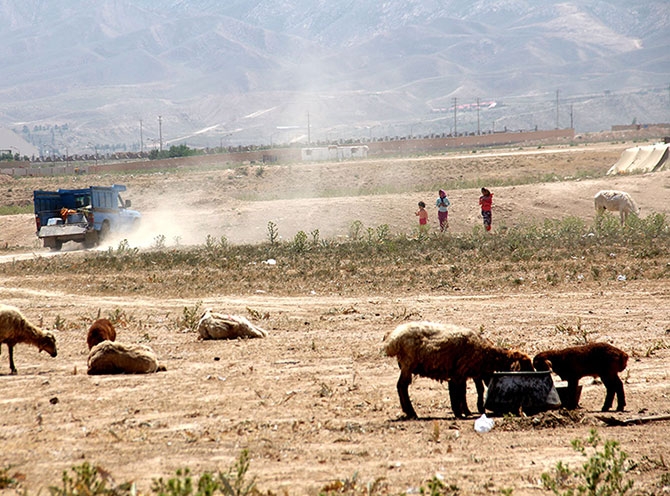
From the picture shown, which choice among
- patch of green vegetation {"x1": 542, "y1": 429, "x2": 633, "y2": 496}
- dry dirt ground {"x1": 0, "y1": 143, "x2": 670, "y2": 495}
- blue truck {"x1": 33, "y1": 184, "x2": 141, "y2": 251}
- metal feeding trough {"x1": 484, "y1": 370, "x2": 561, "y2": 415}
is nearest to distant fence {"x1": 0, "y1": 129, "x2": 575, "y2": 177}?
blue truck {"x1": 33, "y1": 184, "x2": 141, "y2": 251}

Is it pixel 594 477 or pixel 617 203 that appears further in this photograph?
pixel 617 203

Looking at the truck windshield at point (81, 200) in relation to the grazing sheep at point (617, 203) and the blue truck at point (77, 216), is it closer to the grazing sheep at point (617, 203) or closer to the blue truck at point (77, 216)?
the blue truck at point (77, 216)

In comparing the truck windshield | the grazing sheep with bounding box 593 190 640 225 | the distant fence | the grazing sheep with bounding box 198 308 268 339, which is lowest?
the grazing sheep with bounding box 198 308 268 339

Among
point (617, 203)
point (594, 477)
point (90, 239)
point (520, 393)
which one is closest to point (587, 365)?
point (520, 393)

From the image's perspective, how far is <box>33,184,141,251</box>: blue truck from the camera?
30.0 meters

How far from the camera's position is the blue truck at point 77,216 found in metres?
30.0

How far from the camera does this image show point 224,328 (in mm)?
12828

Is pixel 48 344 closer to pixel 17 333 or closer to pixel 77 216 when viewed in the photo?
pixel 17 333

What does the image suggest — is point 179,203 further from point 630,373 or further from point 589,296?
point 630,373

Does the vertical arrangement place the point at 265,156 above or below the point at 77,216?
above

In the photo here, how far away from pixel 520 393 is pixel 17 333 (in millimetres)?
6145

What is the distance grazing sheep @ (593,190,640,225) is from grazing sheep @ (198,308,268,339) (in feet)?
62.2

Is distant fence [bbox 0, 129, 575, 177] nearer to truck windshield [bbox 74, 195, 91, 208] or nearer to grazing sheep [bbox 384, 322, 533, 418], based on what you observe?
truck windshield [bbox 74, 195, 91, 208]

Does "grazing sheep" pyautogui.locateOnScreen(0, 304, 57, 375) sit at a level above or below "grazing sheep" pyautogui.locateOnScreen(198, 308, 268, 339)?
above
